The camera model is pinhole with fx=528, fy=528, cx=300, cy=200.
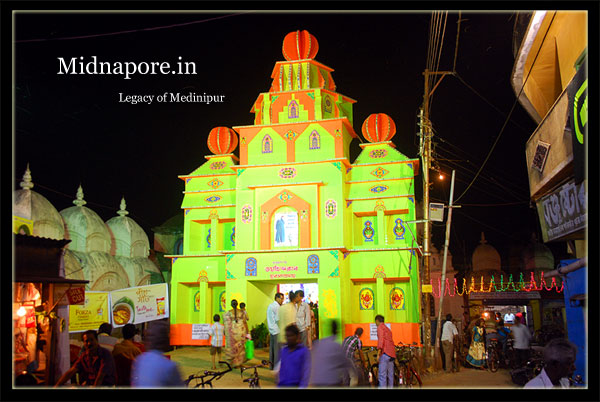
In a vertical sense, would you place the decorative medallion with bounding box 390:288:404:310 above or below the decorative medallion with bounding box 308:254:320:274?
below

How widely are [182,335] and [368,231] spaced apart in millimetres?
8556

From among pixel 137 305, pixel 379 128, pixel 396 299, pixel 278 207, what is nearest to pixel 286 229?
pixel 278 207

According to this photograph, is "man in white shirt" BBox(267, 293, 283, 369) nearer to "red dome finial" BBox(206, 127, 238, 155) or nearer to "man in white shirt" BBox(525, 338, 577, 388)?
"man in white shirt" BBox(525, 338, 577, 388)

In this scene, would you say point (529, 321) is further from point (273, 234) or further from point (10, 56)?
point (10, 56)

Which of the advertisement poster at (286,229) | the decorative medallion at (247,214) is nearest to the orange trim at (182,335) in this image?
the decorative medallion at (247,214)

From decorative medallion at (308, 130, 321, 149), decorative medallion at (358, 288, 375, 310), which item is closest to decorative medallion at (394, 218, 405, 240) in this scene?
decorative medallion at (358, 288, 375, 310)

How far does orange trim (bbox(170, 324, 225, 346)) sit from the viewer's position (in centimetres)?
2091

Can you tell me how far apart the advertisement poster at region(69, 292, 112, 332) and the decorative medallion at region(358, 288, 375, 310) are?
31.7 ft

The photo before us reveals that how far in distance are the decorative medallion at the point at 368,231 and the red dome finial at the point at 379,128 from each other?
3.47 m

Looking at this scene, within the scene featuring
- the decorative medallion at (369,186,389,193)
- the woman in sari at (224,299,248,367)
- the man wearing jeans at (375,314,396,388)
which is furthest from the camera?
the decorative medallion at (369,186,389,193)

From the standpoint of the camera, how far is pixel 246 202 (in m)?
20.4

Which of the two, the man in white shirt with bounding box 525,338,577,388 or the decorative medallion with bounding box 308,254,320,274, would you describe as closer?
the man in white shirt with bounding box 525,338,577,388

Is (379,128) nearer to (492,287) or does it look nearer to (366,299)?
(366,299)

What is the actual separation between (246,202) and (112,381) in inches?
531
